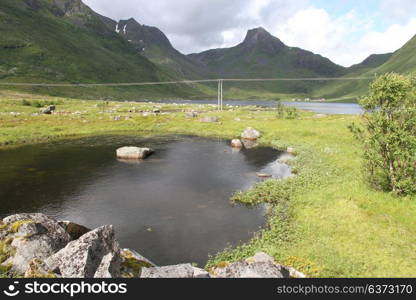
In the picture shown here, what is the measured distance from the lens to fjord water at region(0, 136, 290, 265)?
21125 mm

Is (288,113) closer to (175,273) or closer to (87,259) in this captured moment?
(175,273)

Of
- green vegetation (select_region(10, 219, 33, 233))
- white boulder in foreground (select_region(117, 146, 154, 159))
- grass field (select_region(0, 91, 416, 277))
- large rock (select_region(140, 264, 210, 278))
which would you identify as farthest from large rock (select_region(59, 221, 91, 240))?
white boulder in foreground (select_region(117, 146, 154, 159))

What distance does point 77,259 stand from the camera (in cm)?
1278

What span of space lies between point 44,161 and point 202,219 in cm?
3391

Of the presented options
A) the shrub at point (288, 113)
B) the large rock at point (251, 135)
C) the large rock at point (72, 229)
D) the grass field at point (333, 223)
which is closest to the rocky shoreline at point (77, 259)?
the large rock at point (72, 229)

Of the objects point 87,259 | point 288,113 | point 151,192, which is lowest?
point 151,192

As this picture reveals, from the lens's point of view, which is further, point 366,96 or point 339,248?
point 366,96

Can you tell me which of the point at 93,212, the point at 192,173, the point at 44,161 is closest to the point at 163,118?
the point at 44,161

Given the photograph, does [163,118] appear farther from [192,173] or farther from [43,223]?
[43,223]

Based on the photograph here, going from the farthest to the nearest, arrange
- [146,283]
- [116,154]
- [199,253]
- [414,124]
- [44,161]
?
[116,154] → [44,161] → [414,124] → [199,253] → [146,283]

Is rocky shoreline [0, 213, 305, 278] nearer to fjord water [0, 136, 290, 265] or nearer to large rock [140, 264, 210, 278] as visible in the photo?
large rock [140, 264, 210, 278]

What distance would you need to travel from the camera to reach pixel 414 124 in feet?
75.3

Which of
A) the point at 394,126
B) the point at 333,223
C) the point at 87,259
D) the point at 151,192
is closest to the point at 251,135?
the point at 151,192

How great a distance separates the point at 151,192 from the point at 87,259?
61.3 ft
